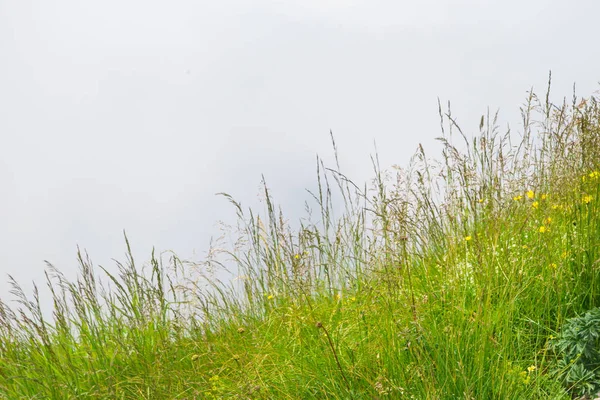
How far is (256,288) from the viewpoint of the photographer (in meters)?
4.68

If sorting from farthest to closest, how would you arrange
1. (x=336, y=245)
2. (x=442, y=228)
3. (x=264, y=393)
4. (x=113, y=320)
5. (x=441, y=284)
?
1. (x=336, y=245)
2. (x=113, y=320)
3. (x=442, y=228)
4. (x=441, y=284)
5. (x=264, y=393)

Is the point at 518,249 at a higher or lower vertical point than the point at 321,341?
higher

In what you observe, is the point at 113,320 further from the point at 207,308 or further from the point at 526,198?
the point at 526,198

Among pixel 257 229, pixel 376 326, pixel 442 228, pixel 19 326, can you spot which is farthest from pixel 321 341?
pixel 19 326

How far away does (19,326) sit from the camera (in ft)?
14.7

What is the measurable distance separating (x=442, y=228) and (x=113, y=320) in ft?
7.97

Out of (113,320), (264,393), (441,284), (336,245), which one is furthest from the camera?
(336,245)

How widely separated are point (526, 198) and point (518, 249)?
873 millimetres

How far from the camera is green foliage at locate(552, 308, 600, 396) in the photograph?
3.15 meters

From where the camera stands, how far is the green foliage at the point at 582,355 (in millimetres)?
3148

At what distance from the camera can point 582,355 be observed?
323 cm

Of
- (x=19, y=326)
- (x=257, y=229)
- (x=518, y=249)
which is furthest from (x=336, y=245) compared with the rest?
(x=19, y=326)

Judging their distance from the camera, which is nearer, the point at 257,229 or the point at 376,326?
the point at 376,326

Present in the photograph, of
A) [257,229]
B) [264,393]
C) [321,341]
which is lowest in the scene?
[264,393]
